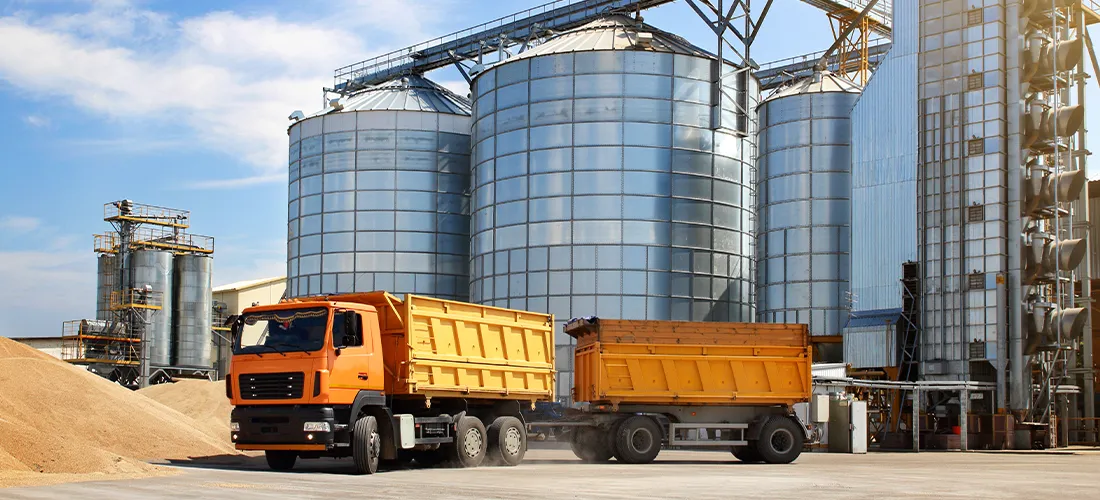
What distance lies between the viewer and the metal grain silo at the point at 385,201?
2092 inches

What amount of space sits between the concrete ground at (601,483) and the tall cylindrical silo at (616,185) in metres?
19.6

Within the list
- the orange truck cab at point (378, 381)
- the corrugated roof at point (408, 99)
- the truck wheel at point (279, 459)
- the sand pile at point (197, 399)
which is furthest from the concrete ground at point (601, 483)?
the corrugated roof at point (408, 99)

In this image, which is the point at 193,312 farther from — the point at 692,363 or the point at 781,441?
the point at 781,441

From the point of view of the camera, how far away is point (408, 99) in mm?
55719

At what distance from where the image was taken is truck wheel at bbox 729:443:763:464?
90.0 feet

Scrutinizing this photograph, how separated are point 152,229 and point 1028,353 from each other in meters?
48.4

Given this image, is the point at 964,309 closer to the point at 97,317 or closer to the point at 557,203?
the point at 557,203

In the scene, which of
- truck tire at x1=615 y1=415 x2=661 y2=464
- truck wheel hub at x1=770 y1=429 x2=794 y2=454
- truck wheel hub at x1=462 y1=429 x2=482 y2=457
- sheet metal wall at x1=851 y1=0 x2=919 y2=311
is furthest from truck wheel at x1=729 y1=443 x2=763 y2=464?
sheet metal wall at x1=851 y1=0 x2=919 y2=311

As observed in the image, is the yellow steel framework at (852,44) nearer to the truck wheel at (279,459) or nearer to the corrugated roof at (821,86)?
the corrugated roof at (821,86)

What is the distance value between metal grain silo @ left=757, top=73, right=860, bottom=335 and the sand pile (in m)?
22.2

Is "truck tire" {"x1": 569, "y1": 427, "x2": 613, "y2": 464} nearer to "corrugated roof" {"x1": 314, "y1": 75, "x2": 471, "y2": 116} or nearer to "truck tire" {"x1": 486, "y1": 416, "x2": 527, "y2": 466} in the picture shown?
"truck tire" {"x1": 486, "y1": 416, "x2": 527, "y2": 466}

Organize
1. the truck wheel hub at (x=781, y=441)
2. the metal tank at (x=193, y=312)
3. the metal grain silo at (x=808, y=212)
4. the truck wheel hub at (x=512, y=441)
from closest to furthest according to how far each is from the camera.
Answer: the truck wheel hub at (x=512, y=441)
the truck wheel hub at (x=781, y=441)
the metal grain silo at (x=808, y=212)
the metal tank at (x=193, y=312)

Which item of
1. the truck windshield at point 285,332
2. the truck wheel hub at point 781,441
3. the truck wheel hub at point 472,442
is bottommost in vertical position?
the truck wheel hub at point 781,441

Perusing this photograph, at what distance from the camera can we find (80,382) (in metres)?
26.4
